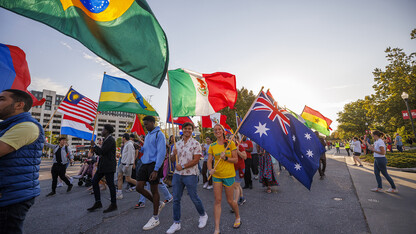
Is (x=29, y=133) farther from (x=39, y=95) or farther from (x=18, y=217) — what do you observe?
(x=39, y=95)

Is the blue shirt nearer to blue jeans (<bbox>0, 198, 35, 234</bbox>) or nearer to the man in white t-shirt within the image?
the man in white t-shirt

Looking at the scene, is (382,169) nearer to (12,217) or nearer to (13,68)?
(12,217)

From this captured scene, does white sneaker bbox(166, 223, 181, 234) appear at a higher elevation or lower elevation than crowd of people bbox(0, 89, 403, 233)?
lower

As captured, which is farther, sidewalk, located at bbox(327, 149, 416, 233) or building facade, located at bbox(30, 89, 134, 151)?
building facade, located at bbox(30, 89, 134, 151)

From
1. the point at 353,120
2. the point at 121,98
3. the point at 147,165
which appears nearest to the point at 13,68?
the point at 121,98

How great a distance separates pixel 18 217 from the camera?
1894 millimetres

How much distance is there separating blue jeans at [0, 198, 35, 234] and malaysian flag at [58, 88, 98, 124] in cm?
602

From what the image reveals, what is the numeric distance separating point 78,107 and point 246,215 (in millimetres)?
7276

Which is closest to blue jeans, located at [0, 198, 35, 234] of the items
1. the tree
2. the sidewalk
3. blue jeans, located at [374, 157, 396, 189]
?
the sidewalk

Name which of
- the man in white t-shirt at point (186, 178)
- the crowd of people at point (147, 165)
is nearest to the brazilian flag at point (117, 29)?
the crowd of people at point (147, 165)

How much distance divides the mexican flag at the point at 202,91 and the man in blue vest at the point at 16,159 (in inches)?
119

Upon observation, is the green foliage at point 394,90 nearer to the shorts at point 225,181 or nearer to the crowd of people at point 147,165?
the crowd of people at point 147,165

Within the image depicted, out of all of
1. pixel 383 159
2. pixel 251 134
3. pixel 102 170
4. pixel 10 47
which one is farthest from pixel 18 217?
pixel 383 159

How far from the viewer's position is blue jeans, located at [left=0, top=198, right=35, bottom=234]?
181 cm
